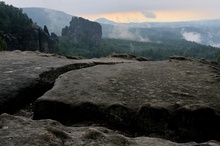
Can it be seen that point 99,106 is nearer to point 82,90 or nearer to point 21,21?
point 82,90

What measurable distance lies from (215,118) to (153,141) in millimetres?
2894

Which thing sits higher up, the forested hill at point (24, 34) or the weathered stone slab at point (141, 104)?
the weathered stone slab at point (141, 104)

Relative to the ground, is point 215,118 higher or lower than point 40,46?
higher

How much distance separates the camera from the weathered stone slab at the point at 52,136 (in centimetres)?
722

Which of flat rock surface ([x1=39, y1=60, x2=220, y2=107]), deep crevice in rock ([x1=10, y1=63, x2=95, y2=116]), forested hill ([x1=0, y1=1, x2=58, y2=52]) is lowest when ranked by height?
forested hill ([x1=0, y1=1, x2=58, y2=52])

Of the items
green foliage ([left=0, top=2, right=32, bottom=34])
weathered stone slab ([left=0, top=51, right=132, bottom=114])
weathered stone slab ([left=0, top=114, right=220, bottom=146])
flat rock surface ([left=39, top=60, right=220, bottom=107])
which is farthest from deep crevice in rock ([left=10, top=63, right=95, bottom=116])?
green foliage ([left=0, top=2, right=32, bottom=34])

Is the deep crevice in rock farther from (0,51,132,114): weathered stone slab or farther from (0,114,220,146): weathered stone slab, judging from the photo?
(0,114,220,146): weathered stone slab

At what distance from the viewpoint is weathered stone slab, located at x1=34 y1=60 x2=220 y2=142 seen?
32.3ft

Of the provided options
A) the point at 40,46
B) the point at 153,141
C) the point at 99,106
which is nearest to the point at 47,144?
the point at 153,141

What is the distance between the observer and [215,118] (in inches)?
393

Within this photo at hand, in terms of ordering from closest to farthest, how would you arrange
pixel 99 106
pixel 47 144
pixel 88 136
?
1. pixel 47 144
2. pixel 88 136
3. pixel 99 106

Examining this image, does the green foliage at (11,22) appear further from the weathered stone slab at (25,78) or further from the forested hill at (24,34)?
the weathered stone slab at (25,78)

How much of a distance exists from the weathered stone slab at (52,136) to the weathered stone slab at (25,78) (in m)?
3.36

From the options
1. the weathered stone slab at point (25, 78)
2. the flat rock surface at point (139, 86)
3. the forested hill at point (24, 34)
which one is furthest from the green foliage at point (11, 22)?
the flat rock surface at point (139, 86)
